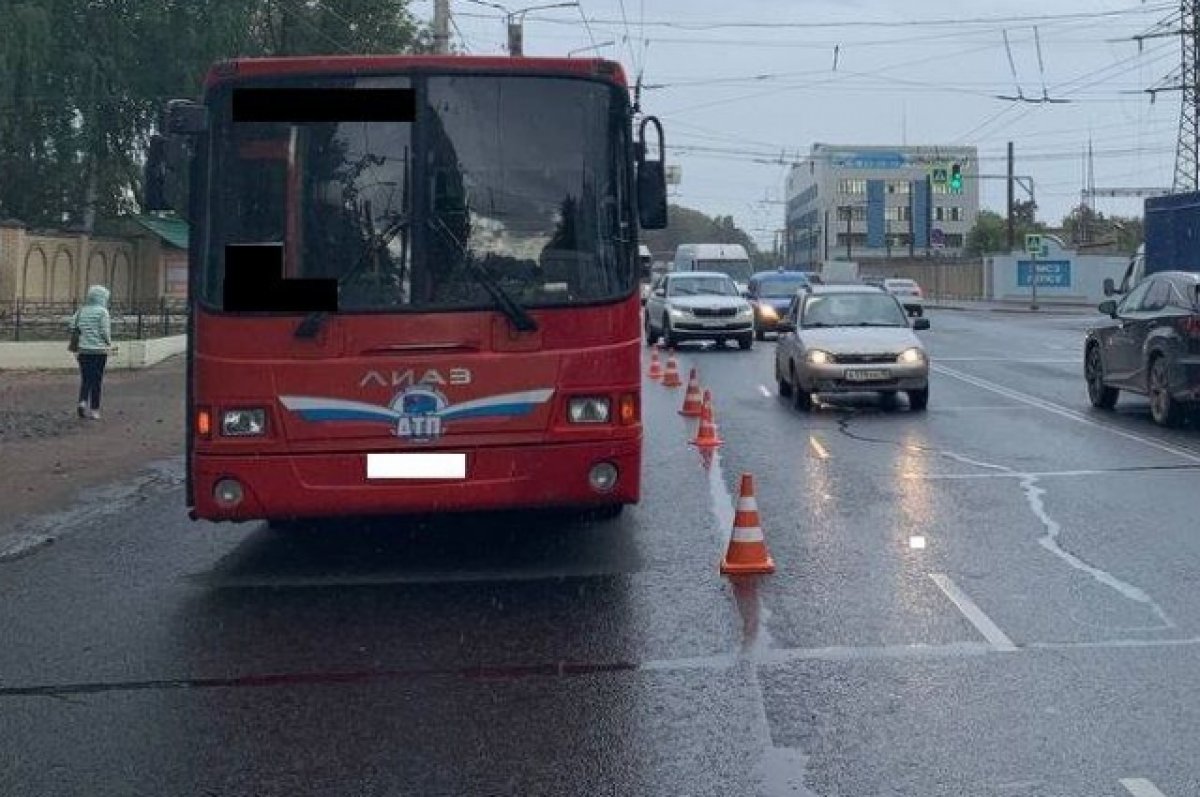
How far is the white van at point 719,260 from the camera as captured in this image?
46938 millimetres

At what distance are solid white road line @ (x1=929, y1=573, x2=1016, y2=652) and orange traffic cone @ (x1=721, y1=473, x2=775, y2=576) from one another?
99 centimetres

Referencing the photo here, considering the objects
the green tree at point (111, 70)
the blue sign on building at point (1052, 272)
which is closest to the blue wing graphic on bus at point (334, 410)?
the green tree at point (111, 70)

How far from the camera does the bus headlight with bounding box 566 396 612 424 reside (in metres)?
8.50

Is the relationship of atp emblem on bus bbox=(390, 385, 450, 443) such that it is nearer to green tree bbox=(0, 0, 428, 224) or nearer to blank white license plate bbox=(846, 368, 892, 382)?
blank white license plate bbox=(846, 368, 892, 382)

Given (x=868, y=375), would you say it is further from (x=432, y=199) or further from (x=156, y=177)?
(x=156, y=177)

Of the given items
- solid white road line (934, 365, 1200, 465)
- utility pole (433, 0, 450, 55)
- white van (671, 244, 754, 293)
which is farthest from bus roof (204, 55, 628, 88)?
white van (671, 244, 754, 293)

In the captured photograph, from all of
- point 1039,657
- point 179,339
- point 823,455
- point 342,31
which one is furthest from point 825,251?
point 1039,657

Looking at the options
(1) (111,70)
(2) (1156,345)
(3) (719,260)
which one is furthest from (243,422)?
(1) (111,70)

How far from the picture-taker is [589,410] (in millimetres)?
8539

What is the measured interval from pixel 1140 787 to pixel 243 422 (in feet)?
16.9

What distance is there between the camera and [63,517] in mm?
11688

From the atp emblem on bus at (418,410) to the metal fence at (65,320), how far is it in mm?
22573

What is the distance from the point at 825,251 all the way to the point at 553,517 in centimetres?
11036

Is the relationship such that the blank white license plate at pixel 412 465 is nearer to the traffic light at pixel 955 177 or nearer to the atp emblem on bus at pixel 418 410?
the atp emblem on bus at pixel 418 410
